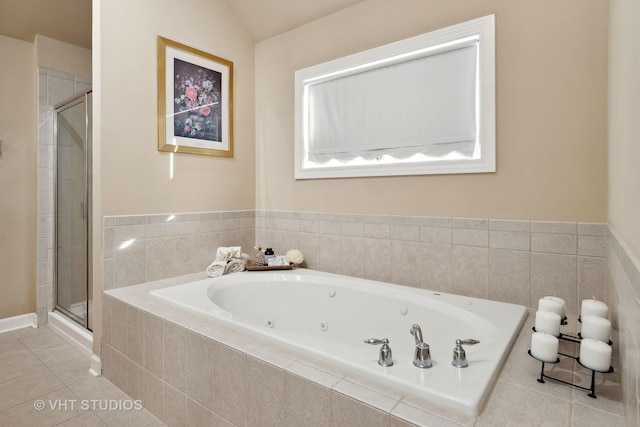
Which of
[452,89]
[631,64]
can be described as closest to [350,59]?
[452,89]

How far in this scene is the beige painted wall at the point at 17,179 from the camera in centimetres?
294

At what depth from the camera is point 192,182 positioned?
Result: 2.63 meters

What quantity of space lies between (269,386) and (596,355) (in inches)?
40.2

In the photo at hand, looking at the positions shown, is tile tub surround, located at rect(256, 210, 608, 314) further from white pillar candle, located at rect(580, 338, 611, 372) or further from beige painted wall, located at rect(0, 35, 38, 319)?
beige painted wall, located at rect(0, 35, 38, 319)

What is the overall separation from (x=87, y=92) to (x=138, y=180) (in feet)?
2.92

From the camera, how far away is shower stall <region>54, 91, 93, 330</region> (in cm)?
266

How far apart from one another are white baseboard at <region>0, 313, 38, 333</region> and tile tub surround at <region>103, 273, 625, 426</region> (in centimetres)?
163

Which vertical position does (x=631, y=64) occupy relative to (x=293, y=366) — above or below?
above

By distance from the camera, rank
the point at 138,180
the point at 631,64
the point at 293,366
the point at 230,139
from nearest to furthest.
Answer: the point at 631,64, the point at 293,366, the point at 138,180, the point at 230,139

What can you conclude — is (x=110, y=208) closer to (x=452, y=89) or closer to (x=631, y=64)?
(x=452, y=89)

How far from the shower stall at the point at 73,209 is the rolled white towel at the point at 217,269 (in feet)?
3.15

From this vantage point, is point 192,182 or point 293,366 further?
point 192,182

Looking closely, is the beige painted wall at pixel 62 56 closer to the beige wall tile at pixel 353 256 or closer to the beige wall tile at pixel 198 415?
the beige wall tile at pixel 353 256

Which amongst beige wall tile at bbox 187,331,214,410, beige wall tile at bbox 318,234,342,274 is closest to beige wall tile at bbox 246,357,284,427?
beige wall tile at bbox 187,331,214,410
